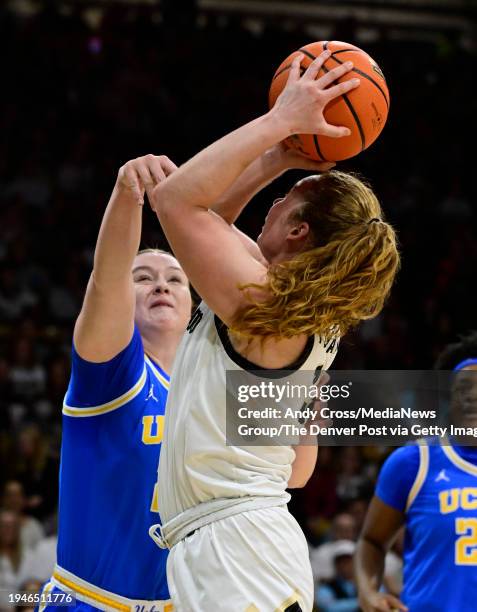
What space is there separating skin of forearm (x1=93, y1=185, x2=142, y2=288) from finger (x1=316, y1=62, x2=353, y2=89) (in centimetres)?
67

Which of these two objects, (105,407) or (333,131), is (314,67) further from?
(105,407)

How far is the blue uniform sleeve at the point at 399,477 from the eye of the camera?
3.97 meters

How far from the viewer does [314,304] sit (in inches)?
93.6

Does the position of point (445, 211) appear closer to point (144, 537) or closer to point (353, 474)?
point (353, 474)

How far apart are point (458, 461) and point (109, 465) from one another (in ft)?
5.31

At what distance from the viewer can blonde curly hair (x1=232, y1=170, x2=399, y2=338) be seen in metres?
2.36

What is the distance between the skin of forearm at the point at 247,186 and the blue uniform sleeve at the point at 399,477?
1.72 m

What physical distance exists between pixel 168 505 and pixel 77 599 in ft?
2.43

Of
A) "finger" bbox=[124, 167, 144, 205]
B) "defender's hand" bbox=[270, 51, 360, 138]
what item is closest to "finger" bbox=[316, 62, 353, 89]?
"defender's hand" bbox=[270, 51, 360, 138]

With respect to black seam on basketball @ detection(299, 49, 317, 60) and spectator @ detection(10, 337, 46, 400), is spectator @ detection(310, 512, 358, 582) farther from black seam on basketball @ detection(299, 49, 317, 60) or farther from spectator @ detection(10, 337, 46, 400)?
black seam on basketball @ detection(299, 49, 317, 60)

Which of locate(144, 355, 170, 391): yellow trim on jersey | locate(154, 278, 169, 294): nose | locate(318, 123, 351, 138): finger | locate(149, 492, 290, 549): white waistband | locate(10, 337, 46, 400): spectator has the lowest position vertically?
locate(149, 492, 290, 549): white waistband

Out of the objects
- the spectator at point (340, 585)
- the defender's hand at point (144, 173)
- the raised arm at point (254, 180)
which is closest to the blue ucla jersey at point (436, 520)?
the raised arm at point (254, 180)

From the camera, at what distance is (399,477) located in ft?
13.1

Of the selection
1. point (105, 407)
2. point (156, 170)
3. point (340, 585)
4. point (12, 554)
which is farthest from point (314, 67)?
point (340, 585)
